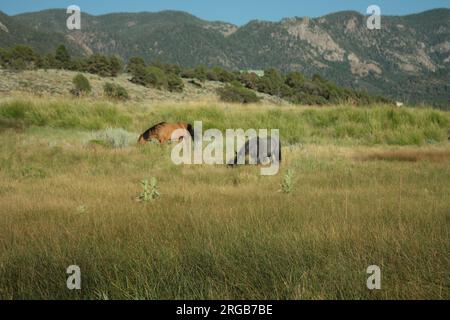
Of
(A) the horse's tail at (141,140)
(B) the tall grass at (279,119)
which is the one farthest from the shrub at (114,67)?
(A) the horse's tail at (141,140)

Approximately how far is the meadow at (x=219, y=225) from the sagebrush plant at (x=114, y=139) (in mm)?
119

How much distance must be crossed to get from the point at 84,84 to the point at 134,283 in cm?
2338

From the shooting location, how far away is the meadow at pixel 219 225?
337cm

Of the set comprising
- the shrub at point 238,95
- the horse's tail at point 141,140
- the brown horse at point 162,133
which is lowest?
the horse's tail at point 141,140

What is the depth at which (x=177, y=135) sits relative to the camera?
40.5 feet

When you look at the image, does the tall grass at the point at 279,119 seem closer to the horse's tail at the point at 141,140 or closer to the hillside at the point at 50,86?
the horse's tail at the point at 141,140

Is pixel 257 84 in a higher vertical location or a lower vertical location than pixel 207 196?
higher

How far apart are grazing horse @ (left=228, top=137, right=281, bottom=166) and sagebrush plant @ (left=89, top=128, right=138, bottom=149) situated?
319 centimetres

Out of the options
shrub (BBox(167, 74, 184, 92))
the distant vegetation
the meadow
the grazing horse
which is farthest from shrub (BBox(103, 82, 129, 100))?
the grazing horse

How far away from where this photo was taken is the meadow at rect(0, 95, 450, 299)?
11.0ft

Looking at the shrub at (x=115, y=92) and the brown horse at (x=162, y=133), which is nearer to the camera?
the brown horse at (x=162, y=133)
